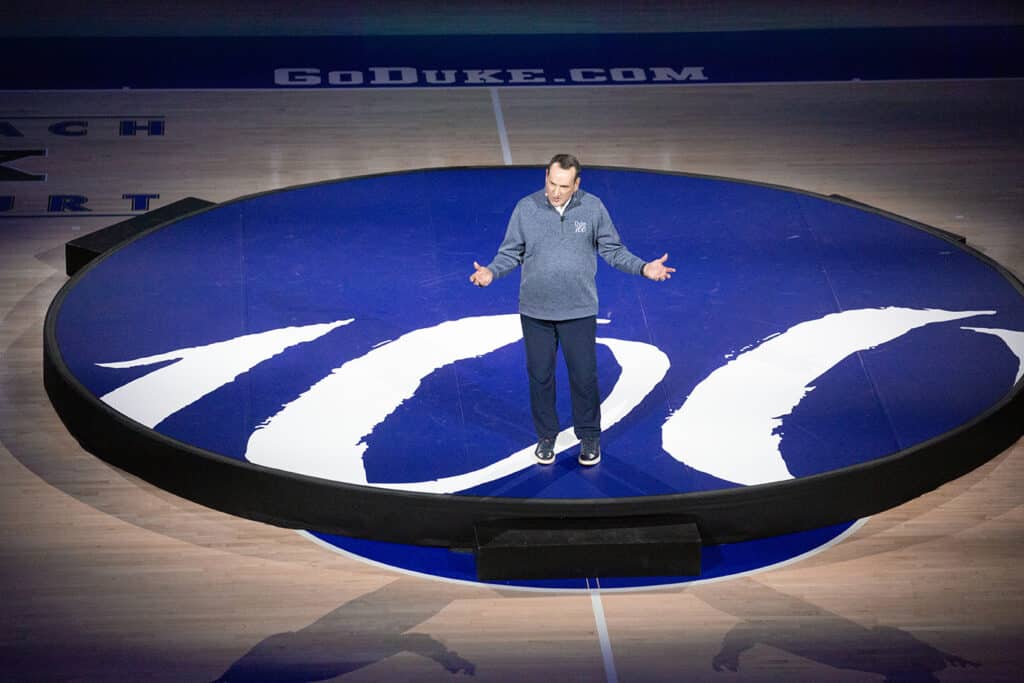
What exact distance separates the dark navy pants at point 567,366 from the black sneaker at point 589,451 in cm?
3

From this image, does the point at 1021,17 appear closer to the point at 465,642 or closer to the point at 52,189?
the point at 52,189

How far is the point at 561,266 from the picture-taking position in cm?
682

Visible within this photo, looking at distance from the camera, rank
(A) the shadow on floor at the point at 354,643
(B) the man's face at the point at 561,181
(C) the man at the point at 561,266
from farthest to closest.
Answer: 1. (C) the man at the point at 561,266
2. (B) the man's face at the point at 561,181
3. (A) the shadow on floor at the point at 354,643

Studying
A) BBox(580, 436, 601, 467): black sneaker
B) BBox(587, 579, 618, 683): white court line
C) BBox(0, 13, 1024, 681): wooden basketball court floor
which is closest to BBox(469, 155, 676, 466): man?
BBox(580, 436, 601, 467): black sneaker

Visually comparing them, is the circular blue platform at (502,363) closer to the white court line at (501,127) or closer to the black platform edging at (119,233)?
the black platform edging at (119,233)

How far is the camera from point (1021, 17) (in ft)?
52.3

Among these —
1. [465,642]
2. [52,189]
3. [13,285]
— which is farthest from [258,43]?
[465,642]

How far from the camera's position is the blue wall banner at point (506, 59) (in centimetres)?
1387

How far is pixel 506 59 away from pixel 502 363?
6647 millimetres

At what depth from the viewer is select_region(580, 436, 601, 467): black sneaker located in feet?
23.8

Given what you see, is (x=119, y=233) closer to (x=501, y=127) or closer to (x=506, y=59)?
(x=501, y=127)

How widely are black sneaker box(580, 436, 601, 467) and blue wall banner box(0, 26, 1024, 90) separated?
705 centimetres

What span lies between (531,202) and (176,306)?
2.79 meters

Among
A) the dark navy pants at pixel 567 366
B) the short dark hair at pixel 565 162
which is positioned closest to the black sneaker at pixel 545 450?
the dark navy pants at pixel 567 366
